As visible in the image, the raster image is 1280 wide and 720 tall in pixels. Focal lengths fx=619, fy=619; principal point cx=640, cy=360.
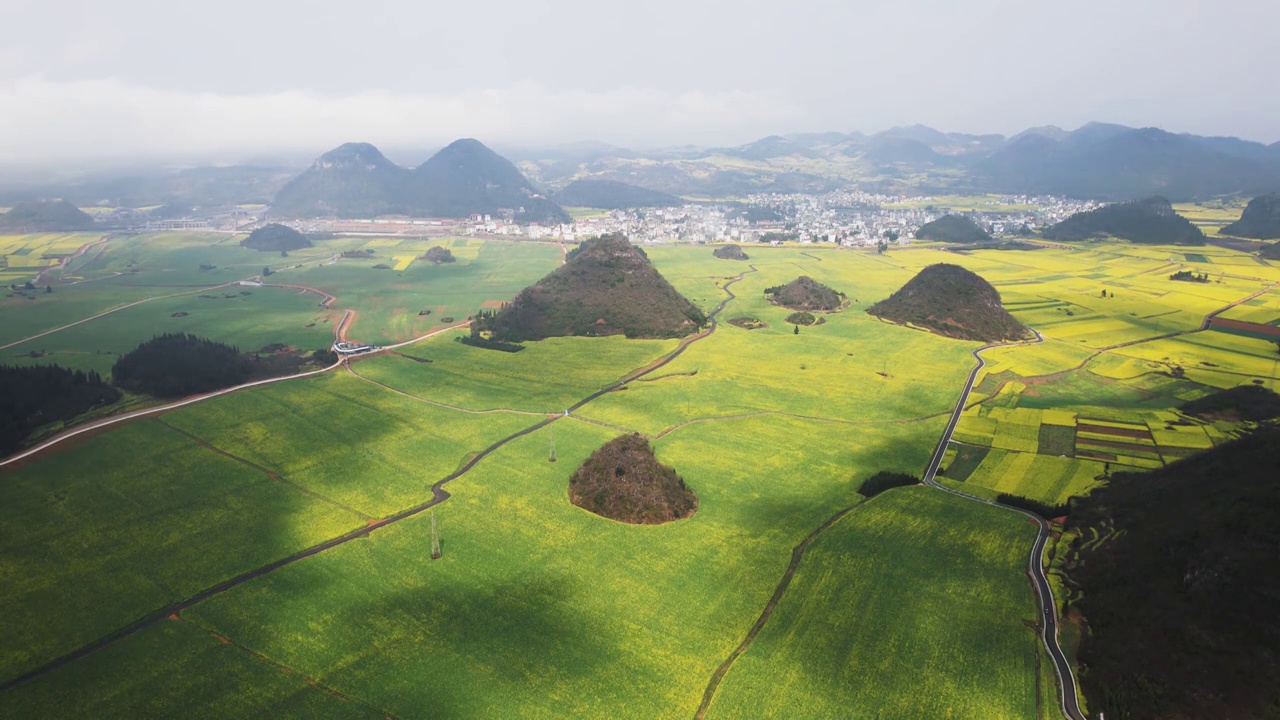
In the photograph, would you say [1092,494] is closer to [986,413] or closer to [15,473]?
[986,413]

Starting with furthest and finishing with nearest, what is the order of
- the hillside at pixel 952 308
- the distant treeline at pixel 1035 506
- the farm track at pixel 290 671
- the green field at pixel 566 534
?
the hillside at pixel 952 308 → the distant treeline at pixel 1035 506 → the green field at pixel 566 534 → the farm track at pixel 290 671

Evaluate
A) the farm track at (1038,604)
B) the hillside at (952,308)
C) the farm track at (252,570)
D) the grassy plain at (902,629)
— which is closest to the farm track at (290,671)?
the farm track at (252,570)

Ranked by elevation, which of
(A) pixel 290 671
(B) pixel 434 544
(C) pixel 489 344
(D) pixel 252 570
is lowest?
(A) pixel 290 671

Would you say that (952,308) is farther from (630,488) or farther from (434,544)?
(434,544)

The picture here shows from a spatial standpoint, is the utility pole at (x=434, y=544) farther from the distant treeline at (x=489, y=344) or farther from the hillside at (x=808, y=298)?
the hillside at (x=808, y=298)

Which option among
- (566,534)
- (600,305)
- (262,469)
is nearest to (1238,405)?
(566,534)

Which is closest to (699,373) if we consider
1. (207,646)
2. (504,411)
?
(504,411)

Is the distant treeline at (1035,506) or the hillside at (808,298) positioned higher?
the hillside at (808,298)
